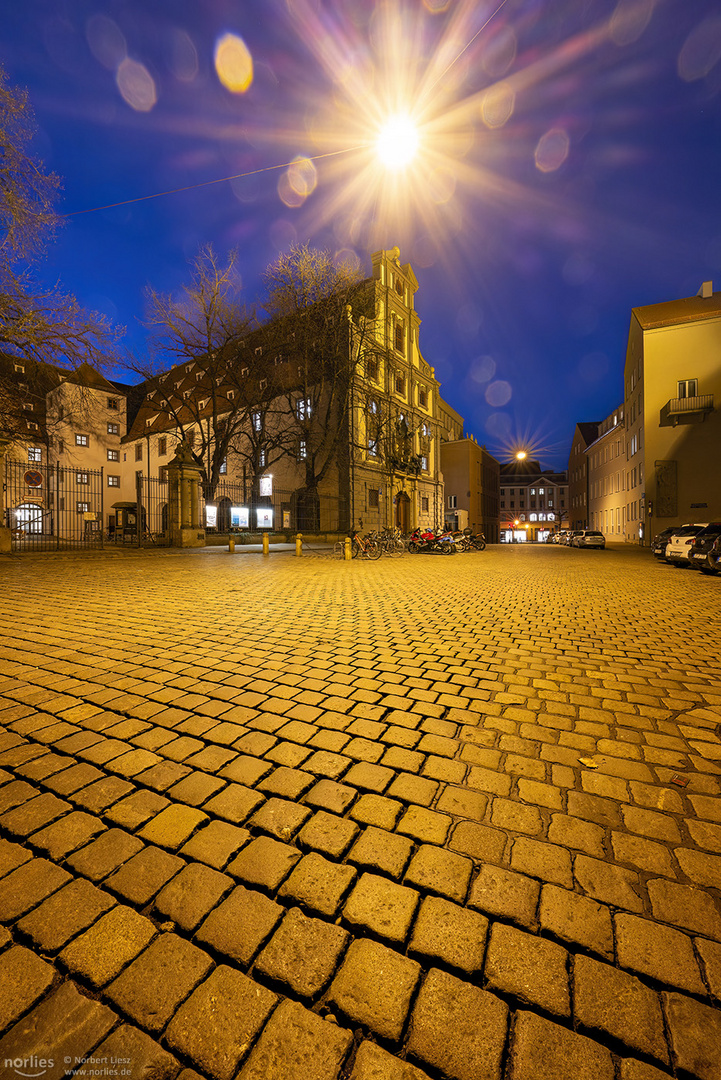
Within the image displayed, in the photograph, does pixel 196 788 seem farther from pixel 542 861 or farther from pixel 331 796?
pixel 542 861

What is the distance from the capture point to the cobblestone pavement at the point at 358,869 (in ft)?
3.57

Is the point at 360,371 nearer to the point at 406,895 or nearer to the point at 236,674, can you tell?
the point at 236,674

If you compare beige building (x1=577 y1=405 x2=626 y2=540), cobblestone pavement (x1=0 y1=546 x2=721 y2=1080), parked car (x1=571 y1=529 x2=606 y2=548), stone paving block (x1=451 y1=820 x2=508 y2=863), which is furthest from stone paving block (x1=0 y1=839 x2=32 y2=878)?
beige building (x1=577 y1=405 x2=626 y2=540)

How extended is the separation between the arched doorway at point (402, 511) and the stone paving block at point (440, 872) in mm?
29032

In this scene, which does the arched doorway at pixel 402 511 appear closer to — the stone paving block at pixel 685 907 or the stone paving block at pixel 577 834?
the stone paving block at pixel 577 834

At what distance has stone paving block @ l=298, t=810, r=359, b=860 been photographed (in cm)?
171

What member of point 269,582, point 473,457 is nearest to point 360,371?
point 269,582

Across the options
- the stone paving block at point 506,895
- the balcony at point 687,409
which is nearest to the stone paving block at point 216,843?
the stone paving block at point 506,895

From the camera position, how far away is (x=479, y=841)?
1.76 m

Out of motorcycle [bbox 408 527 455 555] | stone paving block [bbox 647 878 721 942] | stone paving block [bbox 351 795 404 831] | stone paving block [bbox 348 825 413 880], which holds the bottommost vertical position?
stone paving block [bbox 647 878 721 942]

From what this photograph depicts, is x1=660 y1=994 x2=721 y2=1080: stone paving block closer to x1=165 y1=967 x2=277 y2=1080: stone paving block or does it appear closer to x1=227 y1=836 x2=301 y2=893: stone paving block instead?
x1=165 y1=967 x2=277 y2=1080: stone paving block

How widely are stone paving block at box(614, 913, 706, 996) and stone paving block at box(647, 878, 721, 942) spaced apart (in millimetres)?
61

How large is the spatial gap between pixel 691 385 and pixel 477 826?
35.5 meters

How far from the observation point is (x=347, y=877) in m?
1.57
